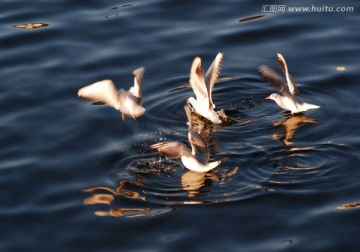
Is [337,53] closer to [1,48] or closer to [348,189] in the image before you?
[348,189]

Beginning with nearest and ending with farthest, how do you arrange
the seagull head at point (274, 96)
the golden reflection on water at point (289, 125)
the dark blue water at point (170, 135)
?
the dark blue water at point (170, 135), the golden reflection on water at point (289, 125), the seagull head at point (274, 96)

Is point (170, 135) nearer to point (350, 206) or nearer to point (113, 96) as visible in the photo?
point (113, 96)

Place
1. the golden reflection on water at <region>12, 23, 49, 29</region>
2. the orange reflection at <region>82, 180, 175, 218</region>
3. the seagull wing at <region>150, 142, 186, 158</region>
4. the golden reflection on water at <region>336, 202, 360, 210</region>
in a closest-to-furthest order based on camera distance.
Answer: the golden reflection on water at <region>336, 202, 360, 210</region>, the orange reflection at <region>82, 180, 175, 218</region>, the seagull wing at <region>150, 142, 186, 158</region>, the golden reflection on water at <region>12, 23, 49, 29</region>

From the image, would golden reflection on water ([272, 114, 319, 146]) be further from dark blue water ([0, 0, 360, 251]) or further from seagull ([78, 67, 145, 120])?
seagull ([78, 67, 145, 120])

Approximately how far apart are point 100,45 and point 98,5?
2.12m

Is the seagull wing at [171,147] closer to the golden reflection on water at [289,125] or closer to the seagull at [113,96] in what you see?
the seagull at [113,96]

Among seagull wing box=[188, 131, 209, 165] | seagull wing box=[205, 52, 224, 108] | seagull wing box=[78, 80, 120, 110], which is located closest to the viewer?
seagull wing box=[188, 131, 209, 165]

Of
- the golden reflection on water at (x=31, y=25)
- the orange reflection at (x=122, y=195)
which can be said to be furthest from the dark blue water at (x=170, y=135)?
the golden reflection on water at (x=31, y=25)

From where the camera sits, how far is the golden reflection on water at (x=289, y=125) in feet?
42.3

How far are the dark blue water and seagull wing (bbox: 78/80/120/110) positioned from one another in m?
0.75

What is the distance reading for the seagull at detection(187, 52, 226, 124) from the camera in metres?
13.6

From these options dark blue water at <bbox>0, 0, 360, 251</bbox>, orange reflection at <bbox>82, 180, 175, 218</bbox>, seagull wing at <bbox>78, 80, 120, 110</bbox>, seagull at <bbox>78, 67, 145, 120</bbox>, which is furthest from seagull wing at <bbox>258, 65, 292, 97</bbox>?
orange reflection at <bbox>82, 180, 175, 218</bbox>

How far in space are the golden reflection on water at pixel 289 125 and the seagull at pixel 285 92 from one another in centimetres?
12

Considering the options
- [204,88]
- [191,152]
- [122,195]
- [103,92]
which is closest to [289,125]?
[204,88]
